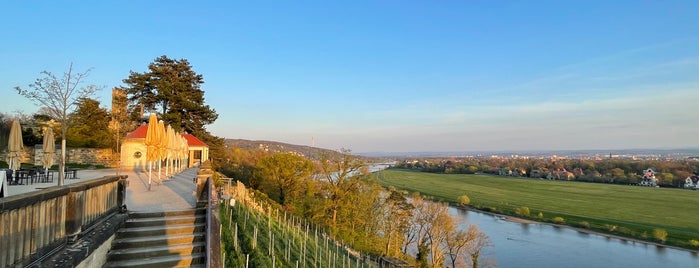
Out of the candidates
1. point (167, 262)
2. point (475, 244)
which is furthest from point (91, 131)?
point (475, 244)

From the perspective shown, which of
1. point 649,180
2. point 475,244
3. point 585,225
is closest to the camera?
point 475,244

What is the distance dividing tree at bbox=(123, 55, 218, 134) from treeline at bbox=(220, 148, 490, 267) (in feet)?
23.6

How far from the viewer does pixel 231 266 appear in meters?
8.27

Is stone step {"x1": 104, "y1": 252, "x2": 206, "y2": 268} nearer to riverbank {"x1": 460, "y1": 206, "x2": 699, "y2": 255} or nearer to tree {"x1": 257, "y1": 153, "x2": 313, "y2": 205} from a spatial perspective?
tree {"x1": 257, "y1": 153, "x2": 313, "y2": 205}

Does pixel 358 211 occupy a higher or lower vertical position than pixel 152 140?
lower

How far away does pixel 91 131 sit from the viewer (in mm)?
31906

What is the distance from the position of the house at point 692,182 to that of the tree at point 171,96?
113 m

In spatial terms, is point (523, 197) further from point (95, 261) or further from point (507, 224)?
point (95, 261)

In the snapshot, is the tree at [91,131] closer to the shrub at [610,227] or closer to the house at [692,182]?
the shrub at [610,227]

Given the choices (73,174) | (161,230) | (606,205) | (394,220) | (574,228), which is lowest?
(574,228)

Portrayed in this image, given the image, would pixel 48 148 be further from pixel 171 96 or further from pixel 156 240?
pixel 171 96

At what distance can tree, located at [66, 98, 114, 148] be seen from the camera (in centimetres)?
2964

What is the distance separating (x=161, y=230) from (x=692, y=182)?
12480 cm

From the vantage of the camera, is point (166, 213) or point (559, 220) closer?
point (166, 213)
